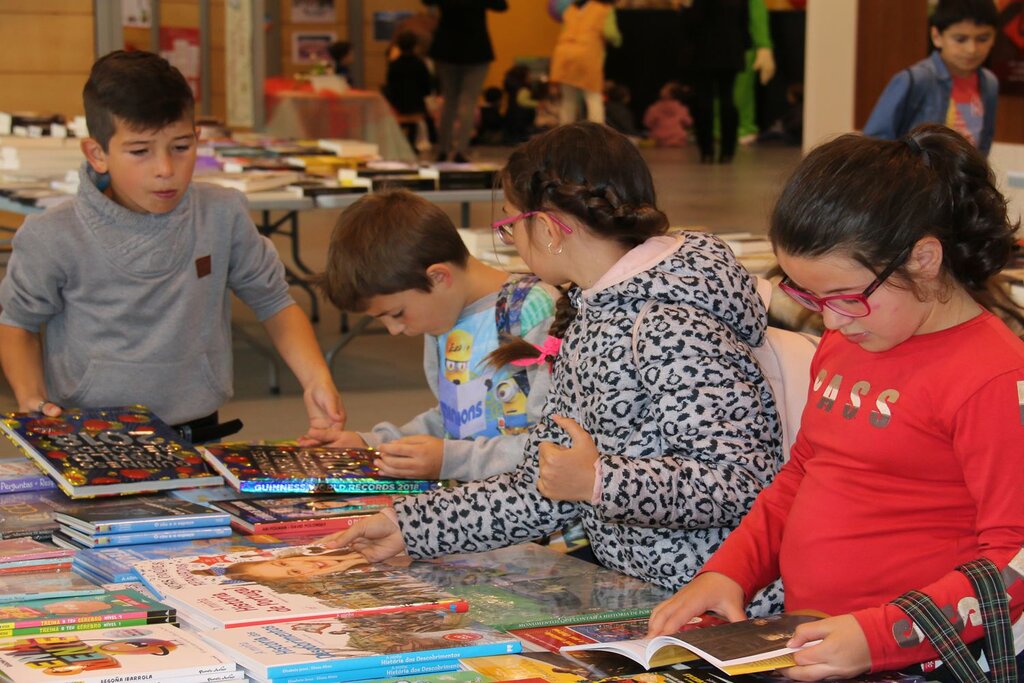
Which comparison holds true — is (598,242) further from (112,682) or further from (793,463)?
(112,682)

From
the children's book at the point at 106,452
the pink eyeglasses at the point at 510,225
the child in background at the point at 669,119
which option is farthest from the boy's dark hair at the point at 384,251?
the child in background at the point at 669,119

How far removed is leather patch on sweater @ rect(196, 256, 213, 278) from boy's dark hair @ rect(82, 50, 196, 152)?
32 cm

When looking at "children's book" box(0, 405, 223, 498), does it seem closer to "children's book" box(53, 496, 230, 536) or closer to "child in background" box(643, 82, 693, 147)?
"children's book" box(53, 496, 230, 536)

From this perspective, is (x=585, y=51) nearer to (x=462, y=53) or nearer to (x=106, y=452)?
(x=462, y=53)

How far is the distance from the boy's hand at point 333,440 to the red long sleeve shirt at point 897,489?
1.06 meters

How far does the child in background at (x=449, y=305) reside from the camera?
2.61 meters

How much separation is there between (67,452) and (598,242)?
1.04m

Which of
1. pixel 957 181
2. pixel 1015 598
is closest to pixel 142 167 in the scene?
pixel 957 181

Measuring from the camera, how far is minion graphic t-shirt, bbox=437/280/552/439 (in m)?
2.62

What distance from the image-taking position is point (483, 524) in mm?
2074

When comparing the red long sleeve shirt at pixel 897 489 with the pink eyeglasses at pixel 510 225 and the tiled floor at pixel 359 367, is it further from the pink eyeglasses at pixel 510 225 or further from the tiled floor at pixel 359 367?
the pink eyeglasses at pixel 510 225

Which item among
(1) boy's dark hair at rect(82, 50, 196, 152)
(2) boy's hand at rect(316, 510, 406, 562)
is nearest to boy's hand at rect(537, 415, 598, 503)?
(2) boy's hand at rect(316, 510, 406, 562)

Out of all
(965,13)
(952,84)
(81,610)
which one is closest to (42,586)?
(81,610)

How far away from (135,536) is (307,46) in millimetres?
14057
